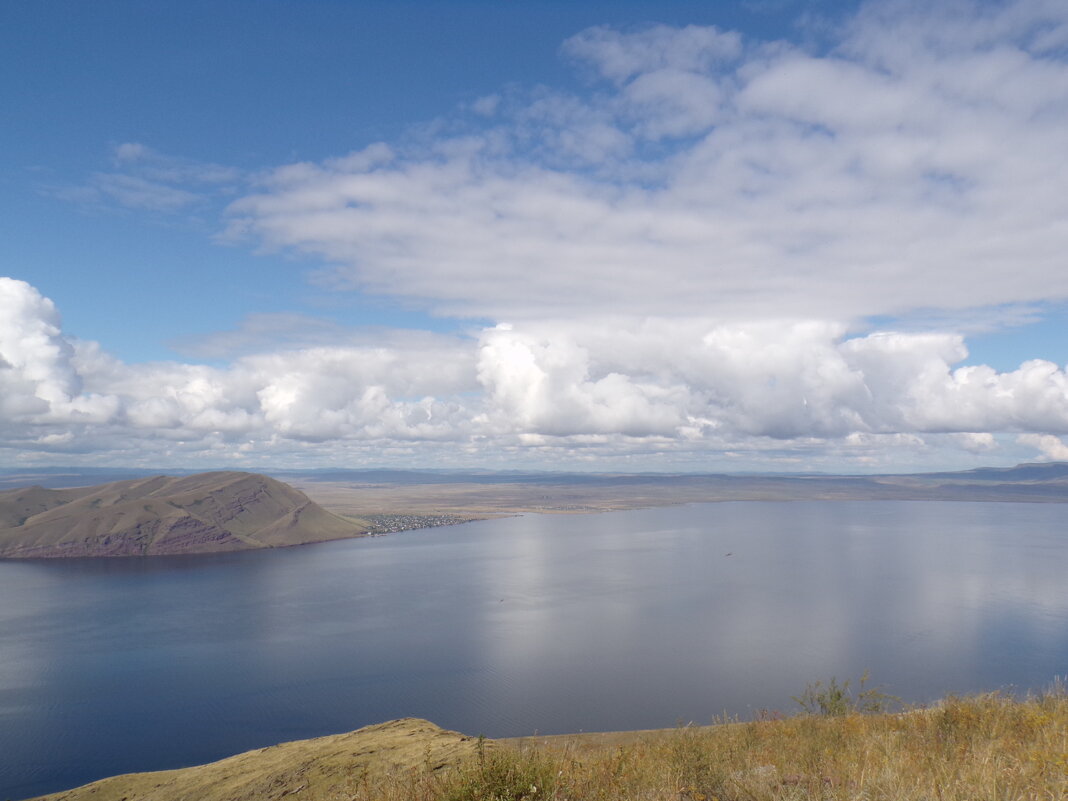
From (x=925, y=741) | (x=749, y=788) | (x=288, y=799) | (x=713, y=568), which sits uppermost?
(x=749, y=788)

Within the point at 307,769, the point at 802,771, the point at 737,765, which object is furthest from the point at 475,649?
the point at 802,771

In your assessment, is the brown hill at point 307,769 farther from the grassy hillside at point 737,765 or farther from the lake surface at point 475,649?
the lake surface at point 475,649

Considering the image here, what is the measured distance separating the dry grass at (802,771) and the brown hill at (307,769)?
751 centimetres

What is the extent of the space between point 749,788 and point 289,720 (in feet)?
237

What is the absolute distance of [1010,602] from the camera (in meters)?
120

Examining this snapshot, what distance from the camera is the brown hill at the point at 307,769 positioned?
71.7 ft

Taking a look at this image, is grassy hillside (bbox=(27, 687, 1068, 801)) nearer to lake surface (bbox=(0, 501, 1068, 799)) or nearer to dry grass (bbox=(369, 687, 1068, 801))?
dry grass (bbox=(369, 687, 1068, 801))

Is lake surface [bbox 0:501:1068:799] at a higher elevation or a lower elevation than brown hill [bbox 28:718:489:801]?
lower

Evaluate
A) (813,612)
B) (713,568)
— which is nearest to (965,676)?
(813,612)

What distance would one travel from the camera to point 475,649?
9475cm

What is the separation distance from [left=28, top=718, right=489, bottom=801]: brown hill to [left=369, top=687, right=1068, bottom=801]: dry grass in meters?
7.51

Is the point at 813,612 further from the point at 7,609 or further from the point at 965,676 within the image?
the point at 7,609

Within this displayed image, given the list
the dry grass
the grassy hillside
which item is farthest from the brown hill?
the dry grass

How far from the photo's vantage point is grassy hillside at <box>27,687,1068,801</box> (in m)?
9.19
